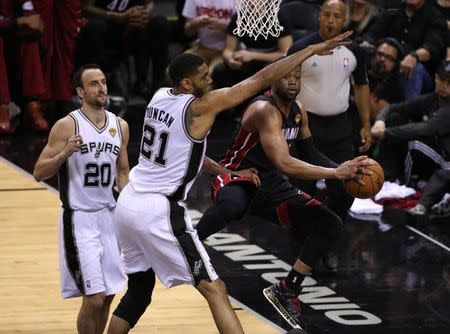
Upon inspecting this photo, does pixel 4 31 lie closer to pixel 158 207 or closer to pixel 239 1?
pixel 239 1

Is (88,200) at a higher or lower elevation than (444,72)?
higher

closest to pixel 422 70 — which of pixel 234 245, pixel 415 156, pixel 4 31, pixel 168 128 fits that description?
pixel 415 156

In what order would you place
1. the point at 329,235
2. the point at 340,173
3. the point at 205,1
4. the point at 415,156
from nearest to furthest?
the point at 340,173 < the point at 329,235 < the point at 415,156 < the point at 205,1

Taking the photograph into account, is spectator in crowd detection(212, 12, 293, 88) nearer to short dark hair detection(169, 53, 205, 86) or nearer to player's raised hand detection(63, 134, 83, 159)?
short dark hair detection(169, 53, 205, 86)

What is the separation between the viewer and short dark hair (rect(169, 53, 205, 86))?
266 inches

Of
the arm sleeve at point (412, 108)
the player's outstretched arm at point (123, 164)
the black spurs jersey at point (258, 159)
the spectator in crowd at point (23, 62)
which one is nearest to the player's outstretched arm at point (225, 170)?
the black spurs jersey at point (258, 159)

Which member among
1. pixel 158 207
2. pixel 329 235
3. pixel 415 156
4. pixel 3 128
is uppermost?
pixel 158 207

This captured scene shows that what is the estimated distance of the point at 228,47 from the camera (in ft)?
40.8

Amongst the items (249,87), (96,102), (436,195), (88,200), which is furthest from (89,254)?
(436,195)

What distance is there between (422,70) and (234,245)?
133 inches

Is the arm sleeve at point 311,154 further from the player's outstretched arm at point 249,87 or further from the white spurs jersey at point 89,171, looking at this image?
the white spurs jersey at point 89,171

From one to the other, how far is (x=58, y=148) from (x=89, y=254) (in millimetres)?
619

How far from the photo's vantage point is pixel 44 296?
813 cm

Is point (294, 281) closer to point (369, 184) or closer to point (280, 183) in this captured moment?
point (280, 183)
